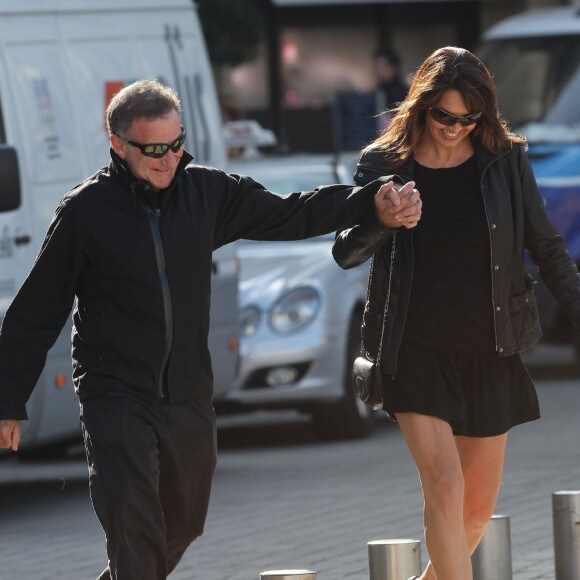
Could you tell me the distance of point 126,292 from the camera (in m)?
5.22

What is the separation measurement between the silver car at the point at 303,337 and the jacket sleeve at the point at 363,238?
604 centimetres

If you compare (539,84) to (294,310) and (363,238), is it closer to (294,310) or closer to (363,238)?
(294,310)

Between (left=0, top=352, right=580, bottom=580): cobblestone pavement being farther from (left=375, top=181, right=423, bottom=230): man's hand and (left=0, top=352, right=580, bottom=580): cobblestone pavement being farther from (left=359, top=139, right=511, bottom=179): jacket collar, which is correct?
(left=375, top=181, right=423, bottom=230): man's hand

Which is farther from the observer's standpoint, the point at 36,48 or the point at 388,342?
the point at 36,48

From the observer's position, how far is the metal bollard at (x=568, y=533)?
656cm

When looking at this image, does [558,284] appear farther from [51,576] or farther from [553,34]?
[553,34]

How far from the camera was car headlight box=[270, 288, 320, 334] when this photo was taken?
39.2 ft

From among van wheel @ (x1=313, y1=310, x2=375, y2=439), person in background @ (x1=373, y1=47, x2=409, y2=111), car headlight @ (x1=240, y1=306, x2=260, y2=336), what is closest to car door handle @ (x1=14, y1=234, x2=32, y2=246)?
car headlight @ (x1=240, y1=306, x2=260, y2=336)

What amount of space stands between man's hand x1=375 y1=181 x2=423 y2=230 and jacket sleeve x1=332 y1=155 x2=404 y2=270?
0.18 feet

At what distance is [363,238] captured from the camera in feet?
18.3

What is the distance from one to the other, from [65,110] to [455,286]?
4.26 metres

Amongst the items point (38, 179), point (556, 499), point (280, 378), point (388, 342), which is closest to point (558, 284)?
point (388, 342)

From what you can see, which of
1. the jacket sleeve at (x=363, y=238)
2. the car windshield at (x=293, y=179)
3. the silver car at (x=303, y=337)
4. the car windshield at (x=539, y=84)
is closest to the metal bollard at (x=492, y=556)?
the jacket sleeve at (x=363, y=238)

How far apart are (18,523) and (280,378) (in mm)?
3091
